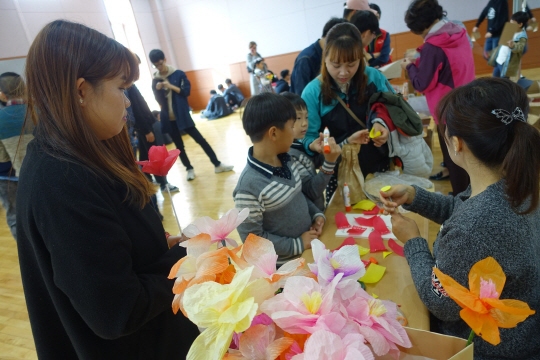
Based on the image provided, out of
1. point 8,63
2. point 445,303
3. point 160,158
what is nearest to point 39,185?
point 160,158

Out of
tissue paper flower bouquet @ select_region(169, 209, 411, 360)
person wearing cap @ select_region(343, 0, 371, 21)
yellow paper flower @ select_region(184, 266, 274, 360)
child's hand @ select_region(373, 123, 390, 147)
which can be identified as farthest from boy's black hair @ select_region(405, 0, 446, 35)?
yellow paper flower @ select_region(184, 266, 274, 360)

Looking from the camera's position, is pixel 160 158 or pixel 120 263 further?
pixel 160 158

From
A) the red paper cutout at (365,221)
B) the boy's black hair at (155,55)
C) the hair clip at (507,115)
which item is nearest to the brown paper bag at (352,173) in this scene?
the red paper cutout at (365,221)

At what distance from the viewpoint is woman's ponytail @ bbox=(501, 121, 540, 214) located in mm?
763

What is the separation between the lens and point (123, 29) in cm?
894

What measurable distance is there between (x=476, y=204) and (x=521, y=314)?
51 cm

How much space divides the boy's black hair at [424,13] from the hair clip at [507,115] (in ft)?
6.22

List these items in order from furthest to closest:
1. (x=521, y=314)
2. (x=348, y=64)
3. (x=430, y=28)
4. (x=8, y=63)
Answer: (x=8, y=63) < (x=430, y=28) < (x=348, y=64) < (x=521, y=314)

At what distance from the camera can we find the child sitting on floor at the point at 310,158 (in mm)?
1666

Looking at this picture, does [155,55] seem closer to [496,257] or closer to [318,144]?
[318,144]

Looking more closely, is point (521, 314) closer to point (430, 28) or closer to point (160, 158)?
point (160, 158)

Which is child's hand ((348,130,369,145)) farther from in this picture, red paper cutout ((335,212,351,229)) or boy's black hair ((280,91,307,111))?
red paper cutout ((335,212,351,229))

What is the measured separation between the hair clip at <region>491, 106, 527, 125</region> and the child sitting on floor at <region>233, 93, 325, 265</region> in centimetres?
81

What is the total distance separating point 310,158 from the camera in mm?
1917
